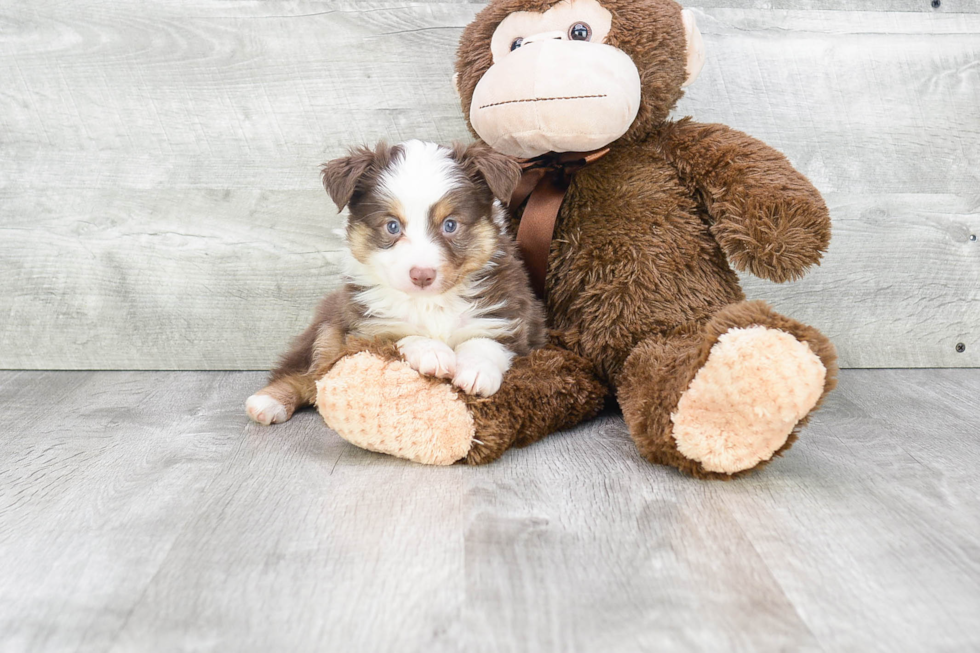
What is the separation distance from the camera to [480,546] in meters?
1.46

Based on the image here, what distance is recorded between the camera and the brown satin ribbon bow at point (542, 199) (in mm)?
2238

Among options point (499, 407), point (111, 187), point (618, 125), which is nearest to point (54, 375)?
point (111, 187)

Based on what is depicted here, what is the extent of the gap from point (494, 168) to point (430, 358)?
0.47 m

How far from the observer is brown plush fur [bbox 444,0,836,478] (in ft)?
6.57

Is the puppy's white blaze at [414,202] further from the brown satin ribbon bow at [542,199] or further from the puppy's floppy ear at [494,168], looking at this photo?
the brown satin ribbon bow at [542,199]

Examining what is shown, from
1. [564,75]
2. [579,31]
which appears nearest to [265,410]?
[564,75]

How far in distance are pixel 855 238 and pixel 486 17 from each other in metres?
1.49

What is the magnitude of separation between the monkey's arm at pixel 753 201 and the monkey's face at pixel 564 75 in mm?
171

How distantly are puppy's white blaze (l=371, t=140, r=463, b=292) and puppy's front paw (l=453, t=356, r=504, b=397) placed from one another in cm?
19

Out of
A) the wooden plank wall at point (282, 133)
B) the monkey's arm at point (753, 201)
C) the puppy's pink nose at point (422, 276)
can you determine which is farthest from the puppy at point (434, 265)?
the wooden plank wall at point (282, 133)

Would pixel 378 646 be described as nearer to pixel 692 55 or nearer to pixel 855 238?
pixel 692 55

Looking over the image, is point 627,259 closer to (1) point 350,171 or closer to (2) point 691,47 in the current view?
(2) point 691,47

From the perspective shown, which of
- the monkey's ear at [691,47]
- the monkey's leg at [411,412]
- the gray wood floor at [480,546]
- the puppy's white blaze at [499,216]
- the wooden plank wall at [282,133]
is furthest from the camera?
the wooden plank wall at [282,133]

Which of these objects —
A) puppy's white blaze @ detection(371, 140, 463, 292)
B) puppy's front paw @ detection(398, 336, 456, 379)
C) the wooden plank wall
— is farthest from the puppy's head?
the wooden plank wall
